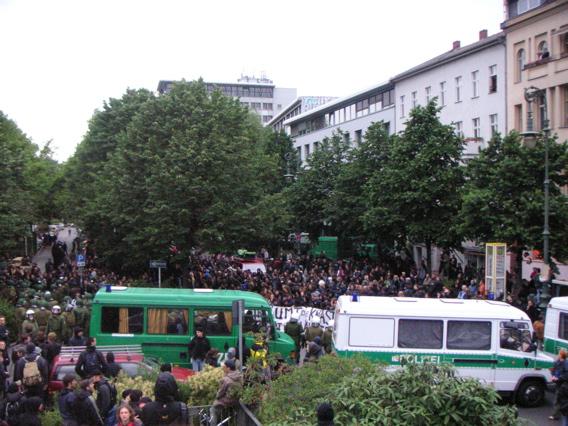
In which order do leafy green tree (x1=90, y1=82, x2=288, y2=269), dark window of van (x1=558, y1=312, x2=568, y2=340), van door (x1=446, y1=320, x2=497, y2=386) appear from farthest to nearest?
leafy green tree (x1=90, y1=82, x2=288, y2=269)
dark window of van (x1=558, y1=312, x2=568, y2=340)
van door (x1=446, y1=320, x2=497, y2=386)

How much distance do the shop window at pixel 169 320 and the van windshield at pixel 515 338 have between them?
312 inches

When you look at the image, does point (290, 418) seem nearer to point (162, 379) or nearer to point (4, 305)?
point (162, 379)

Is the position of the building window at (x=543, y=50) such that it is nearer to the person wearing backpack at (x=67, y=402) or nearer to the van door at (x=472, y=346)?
the van door at (x=472, y=346)

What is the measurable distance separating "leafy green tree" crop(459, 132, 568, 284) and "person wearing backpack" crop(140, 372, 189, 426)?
65.1 feet

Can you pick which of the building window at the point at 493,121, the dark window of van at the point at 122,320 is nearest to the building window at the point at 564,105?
the building window at the point at 493,121

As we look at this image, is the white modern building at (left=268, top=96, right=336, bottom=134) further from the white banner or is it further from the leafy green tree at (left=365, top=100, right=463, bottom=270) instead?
the white banner

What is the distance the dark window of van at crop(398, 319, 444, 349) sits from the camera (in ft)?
53.3

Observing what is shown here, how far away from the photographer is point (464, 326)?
16.2 m

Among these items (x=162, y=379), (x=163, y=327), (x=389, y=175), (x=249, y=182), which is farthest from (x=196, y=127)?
(x=162, y=379)

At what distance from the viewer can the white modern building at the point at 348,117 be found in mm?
55875

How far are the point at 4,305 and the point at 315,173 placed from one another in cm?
3094

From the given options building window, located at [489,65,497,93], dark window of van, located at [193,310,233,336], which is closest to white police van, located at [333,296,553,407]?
dark window of van, located at [193,310,233,336]

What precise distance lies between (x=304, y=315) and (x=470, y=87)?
25117 mm

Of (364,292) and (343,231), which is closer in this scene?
(364,292)
